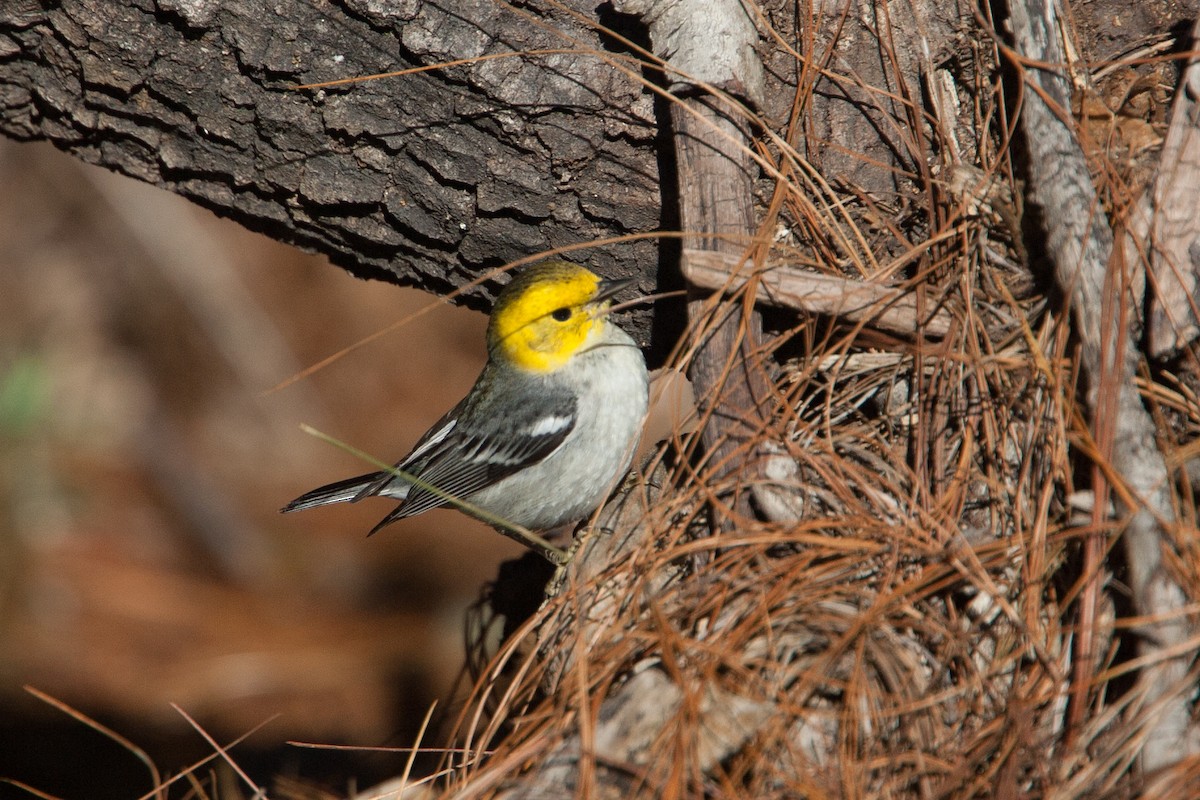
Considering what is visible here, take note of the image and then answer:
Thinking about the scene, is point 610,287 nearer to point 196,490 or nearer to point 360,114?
point 360,114

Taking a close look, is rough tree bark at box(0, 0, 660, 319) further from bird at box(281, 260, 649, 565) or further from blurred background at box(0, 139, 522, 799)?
blurred background at box(0, 139, 522, 799)

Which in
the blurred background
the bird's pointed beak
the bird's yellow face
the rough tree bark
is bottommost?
the blurred background

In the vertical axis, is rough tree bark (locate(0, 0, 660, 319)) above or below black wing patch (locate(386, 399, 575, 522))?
above

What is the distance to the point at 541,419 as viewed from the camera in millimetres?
3857

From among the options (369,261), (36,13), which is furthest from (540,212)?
(36,13)

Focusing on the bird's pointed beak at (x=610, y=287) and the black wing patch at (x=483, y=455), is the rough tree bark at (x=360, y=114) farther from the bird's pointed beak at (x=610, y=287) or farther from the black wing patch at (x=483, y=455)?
the black wing patch at (x=483, y=455)

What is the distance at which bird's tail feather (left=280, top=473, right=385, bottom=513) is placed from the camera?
13.6 feet

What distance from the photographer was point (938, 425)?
2533mm

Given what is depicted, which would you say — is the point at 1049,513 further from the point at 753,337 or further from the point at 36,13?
the point at 36,13

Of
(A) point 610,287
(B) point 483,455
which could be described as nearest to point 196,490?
(B) point 483,455

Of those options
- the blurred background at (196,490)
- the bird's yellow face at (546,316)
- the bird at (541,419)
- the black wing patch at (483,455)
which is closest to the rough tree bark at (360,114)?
the bird's yellow face at (546,316)

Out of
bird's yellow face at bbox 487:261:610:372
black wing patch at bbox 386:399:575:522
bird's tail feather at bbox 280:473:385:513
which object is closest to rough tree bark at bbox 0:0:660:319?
bird's yellow face at bbox 487:261:610:372

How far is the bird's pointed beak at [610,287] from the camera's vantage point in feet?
10.8

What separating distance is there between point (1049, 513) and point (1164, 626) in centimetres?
36
